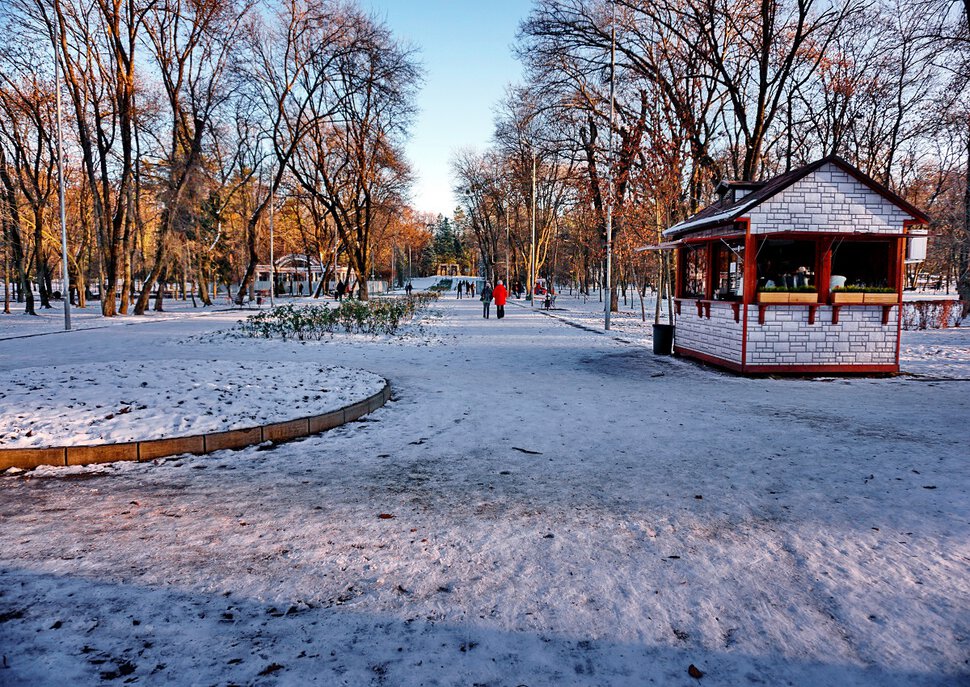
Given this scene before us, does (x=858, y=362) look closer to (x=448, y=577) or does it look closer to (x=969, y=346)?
(x=969, y=346)

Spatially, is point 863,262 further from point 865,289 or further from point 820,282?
point 820,282

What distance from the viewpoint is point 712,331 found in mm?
13375

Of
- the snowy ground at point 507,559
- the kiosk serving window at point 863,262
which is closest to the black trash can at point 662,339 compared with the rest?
the kiosk serving window at point 863,262

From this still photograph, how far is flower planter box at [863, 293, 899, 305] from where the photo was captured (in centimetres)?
1178

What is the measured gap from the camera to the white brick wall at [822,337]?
11820 mm

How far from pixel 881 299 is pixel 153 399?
12.6m

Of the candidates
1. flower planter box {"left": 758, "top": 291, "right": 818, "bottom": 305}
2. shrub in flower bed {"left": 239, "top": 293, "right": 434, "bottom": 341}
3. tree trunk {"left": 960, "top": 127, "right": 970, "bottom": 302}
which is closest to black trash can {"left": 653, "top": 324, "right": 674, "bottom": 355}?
flower planter box {"left": 758, "top": 291, "right": 818, "bottom": 305}

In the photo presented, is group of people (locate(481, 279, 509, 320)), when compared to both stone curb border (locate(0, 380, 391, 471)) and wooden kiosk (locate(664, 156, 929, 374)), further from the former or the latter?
stone curb border (locate(0, 380, 391, 471))

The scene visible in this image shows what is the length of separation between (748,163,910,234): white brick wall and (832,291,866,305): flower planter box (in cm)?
123

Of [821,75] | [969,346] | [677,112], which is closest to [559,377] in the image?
[969,346]

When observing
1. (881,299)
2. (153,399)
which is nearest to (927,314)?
(881,299)

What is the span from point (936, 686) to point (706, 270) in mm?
12547

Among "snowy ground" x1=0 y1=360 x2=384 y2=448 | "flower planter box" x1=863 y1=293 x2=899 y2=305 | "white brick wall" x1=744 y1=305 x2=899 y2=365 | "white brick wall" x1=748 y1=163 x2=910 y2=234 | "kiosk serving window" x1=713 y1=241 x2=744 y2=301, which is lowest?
"snowy ground" x1=0 y1=360 x2=384 y2=448

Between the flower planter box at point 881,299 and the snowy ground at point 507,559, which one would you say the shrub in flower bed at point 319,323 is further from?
the flower planter box at point 881,299
